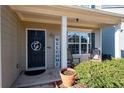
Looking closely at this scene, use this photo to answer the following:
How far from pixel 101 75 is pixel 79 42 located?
6.67m

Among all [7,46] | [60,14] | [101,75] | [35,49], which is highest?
[60,14]

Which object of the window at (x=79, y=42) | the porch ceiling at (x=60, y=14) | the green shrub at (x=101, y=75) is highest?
the porch ceiling at (x=60, y=14)

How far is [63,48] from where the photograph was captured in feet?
23.3

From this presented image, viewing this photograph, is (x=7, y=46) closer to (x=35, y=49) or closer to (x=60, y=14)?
(x=60, y=14)

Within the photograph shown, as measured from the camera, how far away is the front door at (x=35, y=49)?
367 inches

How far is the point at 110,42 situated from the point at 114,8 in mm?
2726

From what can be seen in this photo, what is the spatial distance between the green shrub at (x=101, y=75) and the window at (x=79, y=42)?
5709 millimetres

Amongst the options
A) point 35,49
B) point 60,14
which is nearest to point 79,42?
point 35,49

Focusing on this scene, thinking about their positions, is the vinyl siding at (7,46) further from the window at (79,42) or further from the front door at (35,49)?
the window at (79,42)

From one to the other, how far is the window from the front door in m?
2.35

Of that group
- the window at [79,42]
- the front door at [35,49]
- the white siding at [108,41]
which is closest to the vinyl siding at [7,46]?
the front door at [35,49]

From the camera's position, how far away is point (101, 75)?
209 inches
